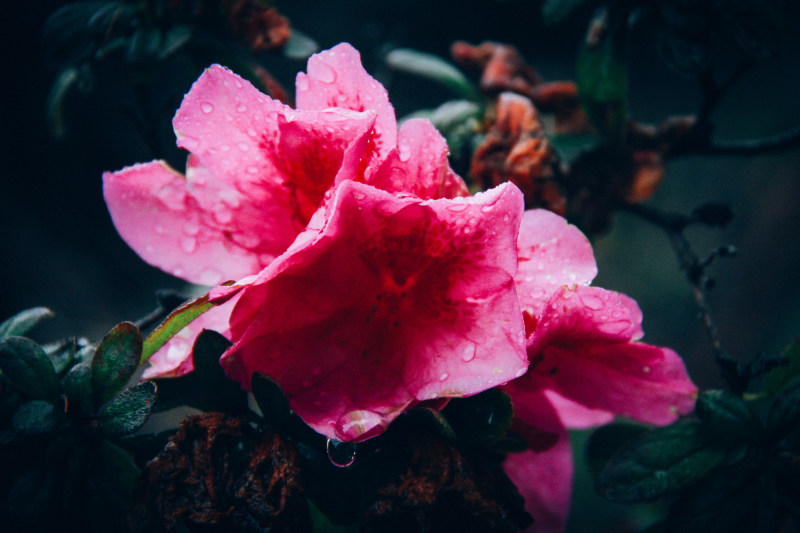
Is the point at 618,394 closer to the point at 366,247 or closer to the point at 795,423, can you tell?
the point at 795,423

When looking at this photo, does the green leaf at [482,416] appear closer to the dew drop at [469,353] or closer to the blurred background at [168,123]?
the dew drop at [469,353]

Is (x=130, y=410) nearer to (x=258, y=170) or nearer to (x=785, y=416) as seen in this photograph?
(x=258, y=170)

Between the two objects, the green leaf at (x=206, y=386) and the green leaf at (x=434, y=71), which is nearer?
the green leaf at (x=206, y=386)

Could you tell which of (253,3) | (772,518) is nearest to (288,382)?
(772,518)

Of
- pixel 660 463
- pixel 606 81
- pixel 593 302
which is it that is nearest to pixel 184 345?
pixel 593 302

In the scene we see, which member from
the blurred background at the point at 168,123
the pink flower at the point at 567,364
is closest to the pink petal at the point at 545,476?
the pink flower at the point at 567,364

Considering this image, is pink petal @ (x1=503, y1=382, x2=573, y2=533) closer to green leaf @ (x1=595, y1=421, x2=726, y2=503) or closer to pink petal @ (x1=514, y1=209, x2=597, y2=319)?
green leaf @ (x1=595, y1=421, x2=726, y2=503)
